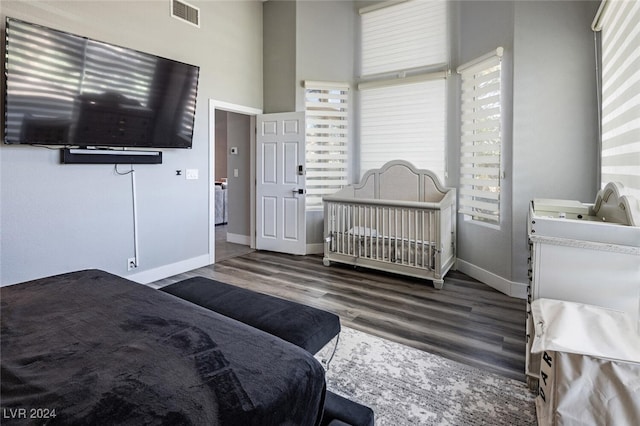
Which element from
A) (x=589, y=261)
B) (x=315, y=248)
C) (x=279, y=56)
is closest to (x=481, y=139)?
(x=589, y=261)

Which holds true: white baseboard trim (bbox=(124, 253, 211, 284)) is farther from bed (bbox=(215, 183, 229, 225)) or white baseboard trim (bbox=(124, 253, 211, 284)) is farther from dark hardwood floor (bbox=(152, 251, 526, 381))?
bed (bbox=(215, 183, 229, 225))

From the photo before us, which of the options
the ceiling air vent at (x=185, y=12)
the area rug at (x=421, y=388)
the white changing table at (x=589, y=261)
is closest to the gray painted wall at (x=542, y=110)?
the white changing table at (x=589, y=261)

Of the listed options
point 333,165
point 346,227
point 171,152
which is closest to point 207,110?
point 171,152

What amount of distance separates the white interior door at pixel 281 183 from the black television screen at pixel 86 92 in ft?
5.03

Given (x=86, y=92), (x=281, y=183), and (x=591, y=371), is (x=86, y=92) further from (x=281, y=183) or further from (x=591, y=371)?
(x=591, y=371)

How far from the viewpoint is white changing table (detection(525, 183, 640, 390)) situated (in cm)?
164

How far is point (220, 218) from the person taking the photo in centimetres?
783

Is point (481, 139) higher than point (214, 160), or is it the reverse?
point (481, 139)

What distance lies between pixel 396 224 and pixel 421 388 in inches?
87.3

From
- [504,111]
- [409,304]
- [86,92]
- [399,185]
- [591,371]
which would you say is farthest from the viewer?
[399,185]

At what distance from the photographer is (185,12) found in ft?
13.2

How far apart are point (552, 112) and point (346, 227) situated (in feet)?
8.34

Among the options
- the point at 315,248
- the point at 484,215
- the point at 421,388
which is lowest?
the point at 421,388

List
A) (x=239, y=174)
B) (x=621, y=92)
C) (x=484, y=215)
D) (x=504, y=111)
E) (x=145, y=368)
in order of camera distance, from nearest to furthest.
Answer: (x=145, y=368), (x=621, y=92), (x=504, y=111), (x=484, y=215), (x=239, y=174)
